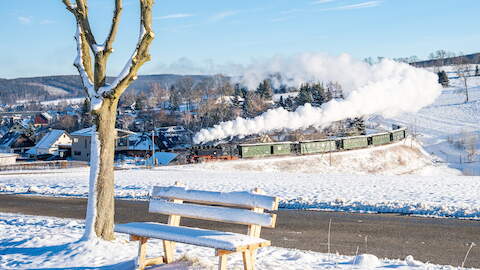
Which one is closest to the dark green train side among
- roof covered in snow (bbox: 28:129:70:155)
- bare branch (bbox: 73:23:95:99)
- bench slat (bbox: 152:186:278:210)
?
bare branch (bbox: 73:23:95:99)

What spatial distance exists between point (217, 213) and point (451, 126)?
9457 cm

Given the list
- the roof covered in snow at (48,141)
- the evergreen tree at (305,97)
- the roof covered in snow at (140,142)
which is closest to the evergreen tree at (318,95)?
the evergreen tree at (305,97)

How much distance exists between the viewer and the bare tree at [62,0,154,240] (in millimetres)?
9000

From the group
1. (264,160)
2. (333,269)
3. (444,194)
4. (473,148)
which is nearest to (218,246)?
(333,269)

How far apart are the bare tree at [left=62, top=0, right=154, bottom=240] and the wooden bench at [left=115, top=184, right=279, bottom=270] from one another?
157 centimetres

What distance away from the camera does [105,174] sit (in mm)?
9164

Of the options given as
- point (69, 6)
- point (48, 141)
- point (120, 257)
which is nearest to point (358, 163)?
point (69, 6)

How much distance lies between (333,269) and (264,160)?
43787 millimetres

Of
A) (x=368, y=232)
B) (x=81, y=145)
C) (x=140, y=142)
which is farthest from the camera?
(x=140, y=142)

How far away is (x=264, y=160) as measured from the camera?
51.1 m

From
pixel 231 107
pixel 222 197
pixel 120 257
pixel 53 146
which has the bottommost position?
pixel 120 257

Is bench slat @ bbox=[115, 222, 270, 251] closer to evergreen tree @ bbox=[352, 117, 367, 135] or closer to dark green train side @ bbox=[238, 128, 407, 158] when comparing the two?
dark green train side @ bbox=[238, 128, 407, 158]

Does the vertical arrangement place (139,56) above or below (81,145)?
above

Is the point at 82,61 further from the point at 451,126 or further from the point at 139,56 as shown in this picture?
the point at 451,126
